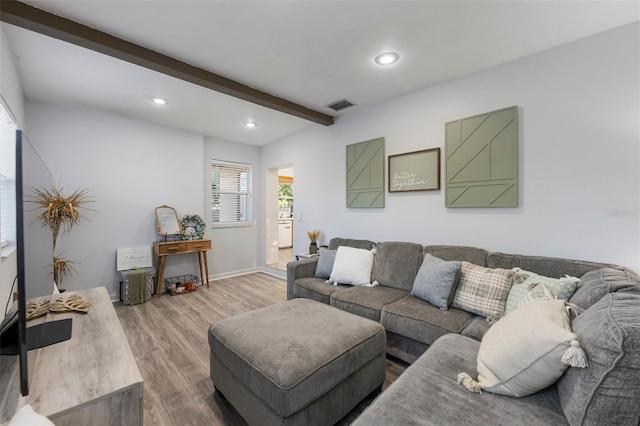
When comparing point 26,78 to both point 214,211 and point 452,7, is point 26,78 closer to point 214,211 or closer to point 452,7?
point 214,211

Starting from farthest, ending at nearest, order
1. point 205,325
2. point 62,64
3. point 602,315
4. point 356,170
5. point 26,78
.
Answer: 1. point 356,170
2. point 205,325
3. point 26,78
4. point 62,64
5. point 602,315

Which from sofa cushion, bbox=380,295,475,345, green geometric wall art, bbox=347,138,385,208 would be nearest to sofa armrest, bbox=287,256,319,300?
green geometric wall art, bbox=347,138,385,208

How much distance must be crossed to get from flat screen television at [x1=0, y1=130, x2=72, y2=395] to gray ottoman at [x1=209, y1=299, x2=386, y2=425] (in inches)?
32.4

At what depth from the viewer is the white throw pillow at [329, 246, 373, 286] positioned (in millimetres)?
2762

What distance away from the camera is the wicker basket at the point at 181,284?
12.9ft

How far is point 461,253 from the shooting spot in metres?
2.43

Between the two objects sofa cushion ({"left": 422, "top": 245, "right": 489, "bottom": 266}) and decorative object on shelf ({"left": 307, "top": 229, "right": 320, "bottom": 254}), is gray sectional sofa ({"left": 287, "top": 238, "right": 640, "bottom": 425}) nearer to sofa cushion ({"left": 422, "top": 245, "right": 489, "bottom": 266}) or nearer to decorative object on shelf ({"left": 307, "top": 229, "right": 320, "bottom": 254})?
sofa cushion ({"left": 422, "top": 245, "right": 489, "bottom": 266})

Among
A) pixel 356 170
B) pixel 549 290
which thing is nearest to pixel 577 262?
pixel 549 290

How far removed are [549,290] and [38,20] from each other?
3.75 meters

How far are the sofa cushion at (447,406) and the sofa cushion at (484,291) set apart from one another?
79 cm

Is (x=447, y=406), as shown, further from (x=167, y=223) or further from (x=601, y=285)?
(x=167, y=223)

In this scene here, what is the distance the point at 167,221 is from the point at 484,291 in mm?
4187

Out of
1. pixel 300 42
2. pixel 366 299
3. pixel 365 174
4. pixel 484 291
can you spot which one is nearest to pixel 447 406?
pixel 484 291

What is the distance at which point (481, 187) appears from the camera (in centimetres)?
247
